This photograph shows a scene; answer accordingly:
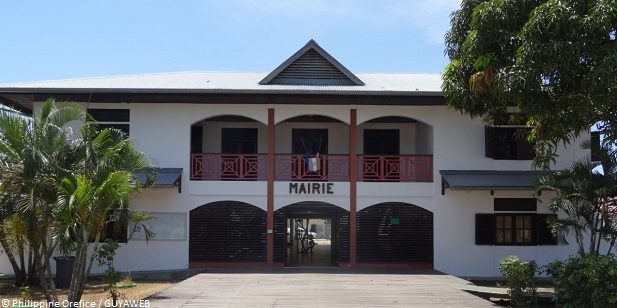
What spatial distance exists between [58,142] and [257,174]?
940 centimetres

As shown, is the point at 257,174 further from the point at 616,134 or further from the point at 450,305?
the point at 616,134

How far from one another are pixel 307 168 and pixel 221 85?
3.92m

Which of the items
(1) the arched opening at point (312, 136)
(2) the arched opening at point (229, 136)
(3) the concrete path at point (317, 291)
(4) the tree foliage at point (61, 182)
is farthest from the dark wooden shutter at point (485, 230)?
(4) the tree foliage at point (61, 182)

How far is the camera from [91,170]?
12109 millimetres

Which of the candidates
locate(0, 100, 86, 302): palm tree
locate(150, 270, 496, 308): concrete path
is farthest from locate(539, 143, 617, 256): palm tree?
locate(0, 100, 86, 302): palm tree

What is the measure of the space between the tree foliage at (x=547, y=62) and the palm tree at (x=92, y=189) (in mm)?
7030

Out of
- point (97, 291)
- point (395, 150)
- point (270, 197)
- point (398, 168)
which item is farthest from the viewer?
point (395, 150)

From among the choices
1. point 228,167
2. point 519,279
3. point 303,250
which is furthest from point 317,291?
point 303,250

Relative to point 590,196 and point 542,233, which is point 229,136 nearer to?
point 542,233

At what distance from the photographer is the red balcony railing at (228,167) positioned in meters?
21.1

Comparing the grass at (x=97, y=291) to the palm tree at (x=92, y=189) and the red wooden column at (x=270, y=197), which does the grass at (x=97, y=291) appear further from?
the red wooden column at (x=270, y=197)

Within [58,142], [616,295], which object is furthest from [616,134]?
[58,142]

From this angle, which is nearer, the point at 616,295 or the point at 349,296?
the point at 616,295

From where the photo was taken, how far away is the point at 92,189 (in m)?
11.3
